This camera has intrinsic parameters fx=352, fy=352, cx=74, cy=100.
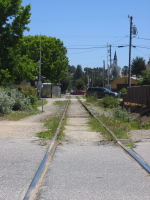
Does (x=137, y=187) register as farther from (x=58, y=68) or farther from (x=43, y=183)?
(x=58, y=68)

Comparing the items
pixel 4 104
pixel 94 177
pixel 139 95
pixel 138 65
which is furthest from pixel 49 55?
pixel 94 177

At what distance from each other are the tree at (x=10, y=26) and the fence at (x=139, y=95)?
1112cm

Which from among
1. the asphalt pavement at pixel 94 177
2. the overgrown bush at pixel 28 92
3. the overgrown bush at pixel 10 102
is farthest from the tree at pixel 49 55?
the asphalt pavement at pixel 94 177

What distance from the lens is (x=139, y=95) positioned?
2698cm

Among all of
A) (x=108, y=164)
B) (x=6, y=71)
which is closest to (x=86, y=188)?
(x=108, y=164)

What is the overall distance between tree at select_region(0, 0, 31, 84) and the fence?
36.5 ft

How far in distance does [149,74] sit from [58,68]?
30.9 meters

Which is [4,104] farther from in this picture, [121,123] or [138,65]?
[138,65]

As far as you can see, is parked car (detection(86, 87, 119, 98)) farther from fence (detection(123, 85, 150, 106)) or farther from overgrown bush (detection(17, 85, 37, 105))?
overgrown bush (detection(17, 85, 37, 105))

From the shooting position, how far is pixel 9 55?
31859 millimetres

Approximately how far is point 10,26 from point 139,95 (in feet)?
44.2

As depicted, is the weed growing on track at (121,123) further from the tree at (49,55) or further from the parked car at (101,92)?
the tree at (49,55)

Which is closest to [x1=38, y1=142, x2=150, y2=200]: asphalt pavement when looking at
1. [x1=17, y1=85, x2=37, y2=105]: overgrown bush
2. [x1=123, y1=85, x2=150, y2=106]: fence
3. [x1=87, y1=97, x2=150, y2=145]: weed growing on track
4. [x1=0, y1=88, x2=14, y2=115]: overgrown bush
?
[x1=87, y1=97, x2=150, y2=145]: weed growing on track

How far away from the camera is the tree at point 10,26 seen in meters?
31.5
